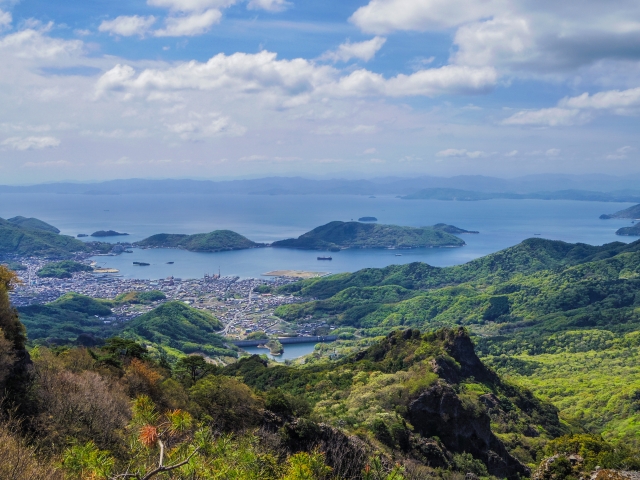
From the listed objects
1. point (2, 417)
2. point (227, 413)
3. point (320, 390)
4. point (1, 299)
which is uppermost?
point (1, 299)

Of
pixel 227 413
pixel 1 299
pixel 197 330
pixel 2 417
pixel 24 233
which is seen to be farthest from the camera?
pixel 24 233

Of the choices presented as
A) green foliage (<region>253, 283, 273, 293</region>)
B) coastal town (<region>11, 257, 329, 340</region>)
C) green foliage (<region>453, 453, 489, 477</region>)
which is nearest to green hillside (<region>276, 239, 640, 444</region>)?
green foliage (<region>253, 283, 273, 293</region>)

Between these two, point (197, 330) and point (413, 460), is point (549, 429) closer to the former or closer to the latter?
point (413, 460)

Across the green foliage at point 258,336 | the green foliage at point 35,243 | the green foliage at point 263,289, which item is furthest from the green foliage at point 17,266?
the green foliage at point 258,336

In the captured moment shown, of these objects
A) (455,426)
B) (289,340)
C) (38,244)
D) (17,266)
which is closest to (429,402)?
(455,426)

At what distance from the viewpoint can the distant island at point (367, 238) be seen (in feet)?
602

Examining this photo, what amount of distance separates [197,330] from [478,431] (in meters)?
61.7

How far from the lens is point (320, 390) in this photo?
32125 millimetres

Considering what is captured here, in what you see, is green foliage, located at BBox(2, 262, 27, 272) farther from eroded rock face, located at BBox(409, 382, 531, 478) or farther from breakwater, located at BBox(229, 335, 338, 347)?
eroded rock face, located at BBox(409, 382, 531, 478)

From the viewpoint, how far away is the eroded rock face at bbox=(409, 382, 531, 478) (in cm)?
2517

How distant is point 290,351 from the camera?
78.2m

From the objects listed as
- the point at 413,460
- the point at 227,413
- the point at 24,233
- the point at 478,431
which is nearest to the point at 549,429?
the point at 478,431

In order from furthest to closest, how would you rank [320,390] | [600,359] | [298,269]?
1. [298,269]
2. [600,359]
3. [320,390]

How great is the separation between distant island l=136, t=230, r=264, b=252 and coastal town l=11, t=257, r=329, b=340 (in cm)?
4218
